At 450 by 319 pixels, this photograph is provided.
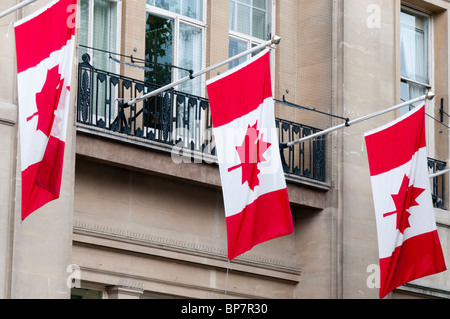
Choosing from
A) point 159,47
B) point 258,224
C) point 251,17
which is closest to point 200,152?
point 159,47

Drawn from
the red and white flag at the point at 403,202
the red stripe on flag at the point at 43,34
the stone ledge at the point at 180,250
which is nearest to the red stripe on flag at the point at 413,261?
the red and white flag at the point at 403,202

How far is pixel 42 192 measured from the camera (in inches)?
540

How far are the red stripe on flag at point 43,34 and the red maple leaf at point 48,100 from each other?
27 cm

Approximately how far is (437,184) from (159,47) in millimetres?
6398

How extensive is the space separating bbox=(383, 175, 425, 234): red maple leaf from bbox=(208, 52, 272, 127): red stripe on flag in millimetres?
3120

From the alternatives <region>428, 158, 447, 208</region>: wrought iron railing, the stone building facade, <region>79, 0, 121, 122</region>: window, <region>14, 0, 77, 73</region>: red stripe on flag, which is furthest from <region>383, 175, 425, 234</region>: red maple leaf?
<region>14, 0, 77, 73</region>: red stripe on flag

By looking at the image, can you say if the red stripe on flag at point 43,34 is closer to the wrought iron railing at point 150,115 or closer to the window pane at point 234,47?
the wrought iron railing at point 150,115

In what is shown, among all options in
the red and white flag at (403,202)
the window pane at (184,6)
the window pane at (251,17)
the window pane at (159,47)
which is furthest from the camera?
the window pane at (251,17)

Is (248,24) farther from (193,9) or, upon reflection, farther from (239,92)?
(239,92)

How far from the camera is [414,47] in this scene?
22875mm

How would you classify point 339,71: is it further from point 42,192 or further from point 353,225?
point 42,192

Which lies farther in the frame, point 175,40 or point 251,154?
point 175,40

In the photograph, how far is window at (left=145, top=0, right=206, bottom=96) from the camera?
1923cm

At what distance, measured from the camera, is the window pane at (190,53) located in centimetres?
1969
